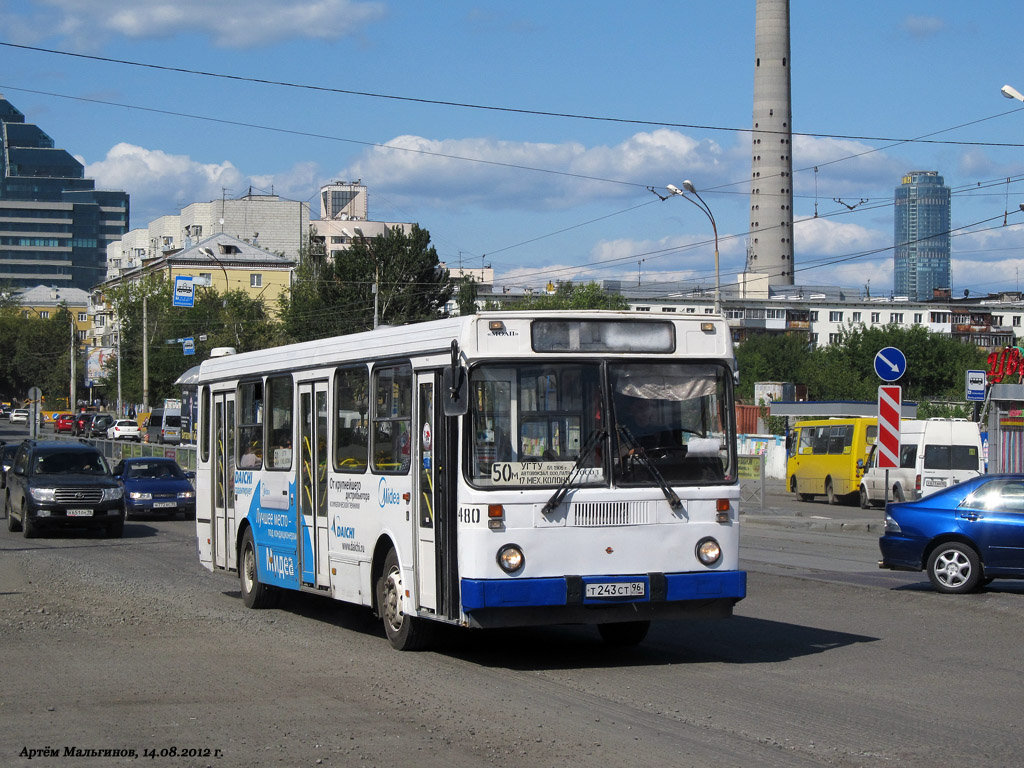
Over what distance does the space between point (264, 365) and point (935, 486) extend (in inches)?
948

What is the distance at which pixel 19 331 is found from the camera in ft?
490

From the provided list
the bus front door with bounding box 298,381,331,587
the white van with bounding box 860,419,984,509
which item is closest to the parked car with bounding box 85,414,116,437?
the white van with bounding box 860,419,984,509

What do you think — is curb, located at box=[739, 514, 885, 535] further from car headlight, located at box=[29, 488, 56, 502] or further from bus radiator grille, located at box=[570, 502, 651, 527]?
bus radiator grille, located at box=[570, 502, 651, 527]

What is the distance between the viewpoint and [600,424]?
962cm

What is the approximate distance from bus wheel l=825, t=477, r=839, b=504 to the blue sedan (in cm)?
2361

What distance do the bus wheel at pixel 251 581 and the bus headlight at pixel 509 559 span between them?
16.8ft

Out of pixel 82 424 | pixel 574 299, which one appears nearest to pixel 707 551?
pixel 82 424

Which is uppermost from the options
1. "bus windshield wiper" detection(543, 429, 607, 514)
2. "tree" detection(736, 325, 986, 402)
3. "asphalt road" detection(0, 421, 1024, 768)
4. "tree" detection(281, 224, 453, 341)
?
"tree" detection(281, 224, 453, 341)

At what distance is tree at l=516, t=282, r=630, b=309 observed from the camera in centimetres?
10031

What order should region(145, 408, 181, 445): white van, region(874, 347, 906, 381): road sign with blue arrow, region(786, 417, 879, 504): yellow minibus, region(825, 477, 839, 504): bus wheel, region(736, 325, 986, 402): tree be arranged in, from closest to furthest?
region(874, 347, 906, 381): road sign with blue arrow < region(786, 417, 879, 504): yellow minibus < region(825, 477, 839, 504): bus wheel < region(145, 408, 181, 445): white van < region(736, 325, 986, 402): tree

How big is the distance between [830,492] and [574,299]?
66297 millimetres

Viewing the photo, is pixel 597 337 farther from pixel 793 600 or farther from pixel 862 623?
pixel 793 600

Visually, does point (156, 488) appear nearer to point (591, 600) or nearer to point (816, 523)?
point (816, 523)

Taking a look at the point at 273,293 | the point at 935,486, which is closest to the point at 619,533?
the point at 935,486
